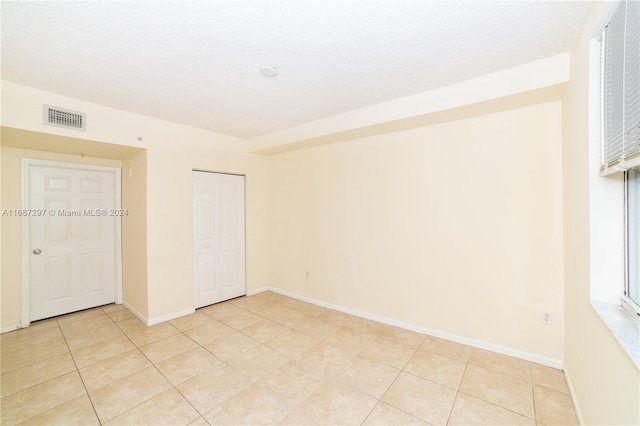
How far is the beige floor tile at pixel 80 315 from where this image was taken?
11.4 feet

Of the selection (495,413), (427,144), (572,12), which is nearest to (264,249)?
(427,144)

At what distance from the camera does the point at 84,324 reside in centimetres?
334

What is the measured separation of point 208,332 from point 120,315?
1.53 m

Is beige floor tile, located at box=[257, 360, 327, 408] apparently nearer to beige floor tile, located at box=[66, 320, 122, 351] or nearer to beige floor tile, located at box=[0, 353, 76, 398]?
beige floor tile, located at box=[0, 353, 76, 398]

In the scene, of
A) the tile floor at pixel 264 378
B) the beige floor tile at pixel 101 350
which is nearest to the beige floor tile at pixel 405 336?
the tile floor at pixel 264 378

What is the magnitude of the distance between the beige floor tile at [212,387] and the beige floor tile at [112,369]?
60cm

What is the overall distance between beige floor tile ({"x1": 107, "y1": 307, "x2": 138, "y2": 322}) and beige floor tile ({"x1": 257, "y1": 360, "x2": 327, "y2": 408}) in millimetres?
2502

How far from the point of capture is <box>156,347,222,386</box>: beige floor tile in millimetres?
2271

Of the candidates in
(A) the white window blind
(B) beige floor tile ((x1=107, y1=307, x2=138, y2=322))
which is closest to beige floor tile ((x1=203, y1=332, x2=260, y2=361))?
(B) beige floor tile ((x1=107, y1=307, x2=138, y2=322))

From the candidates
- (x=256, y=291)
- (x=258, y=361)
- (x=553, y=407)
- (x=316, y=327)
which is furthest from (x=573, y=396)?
(x=256, y=291)

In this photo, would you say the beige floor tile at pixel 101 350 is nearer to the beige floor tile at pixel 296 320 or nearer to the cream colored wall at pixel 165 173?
the cream colored wall at pixel 165 173

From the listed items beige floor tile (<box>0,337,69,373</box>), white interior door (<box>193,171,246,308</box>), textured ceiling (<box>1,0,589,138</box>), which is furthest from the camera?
white interior door (<box>193,171,246,308</box>)

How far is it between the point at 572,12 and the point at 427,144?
147 centimetres

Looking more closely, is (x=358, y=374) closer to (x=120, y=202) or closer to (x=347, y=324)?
(x=347, y=324)
